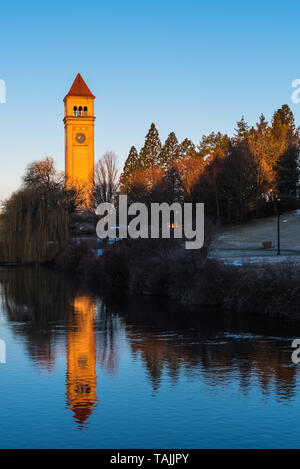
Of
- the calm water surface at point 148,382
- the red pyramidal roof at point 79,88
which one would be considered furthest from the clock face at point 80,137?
the calm water surface at point 148,382

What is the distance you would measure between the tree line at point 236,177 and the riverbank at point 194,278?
28.4m

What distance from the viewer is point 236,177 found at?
64562 mm

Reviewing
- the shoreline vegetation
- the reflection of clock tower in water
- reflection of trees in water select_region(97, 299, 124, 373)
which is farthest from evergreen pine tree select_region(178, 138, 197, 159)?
reflection of trees in water select_region(97, 299, 124, 373)

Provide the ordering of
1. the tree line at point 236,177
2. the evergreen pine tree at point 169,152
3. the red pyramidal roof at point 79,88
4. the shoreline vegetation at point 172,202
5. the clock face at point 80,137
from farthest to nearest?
the red pyramidal roof at point 79,88 < the clock face at point 80,137 < the evergreen pine tree at point 169,152 < the tree line at point 236,177 < the shoreline vegetation at point 172,202

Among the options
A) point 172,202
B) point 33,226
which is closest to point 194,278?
point 33,226

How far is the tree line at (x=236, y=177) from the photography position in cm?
6431

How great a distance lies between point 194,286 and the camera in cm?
2641

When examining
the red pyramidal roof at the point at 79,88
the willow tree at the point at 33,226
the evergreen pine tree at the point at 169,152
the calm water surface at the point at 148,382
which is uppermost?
the red pyramidal roof at the point at 79,88

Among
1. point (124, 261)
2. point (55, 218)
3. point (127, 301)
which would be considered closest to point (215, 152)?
point (55, 218)

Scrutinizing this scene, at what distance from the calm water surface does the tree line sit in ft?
137

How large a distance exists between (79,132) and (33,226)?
51413 millimetres

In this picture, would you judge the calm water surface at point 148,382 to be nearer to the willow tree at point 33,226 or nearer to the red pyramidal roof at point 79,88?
the willow tree at point 33,226

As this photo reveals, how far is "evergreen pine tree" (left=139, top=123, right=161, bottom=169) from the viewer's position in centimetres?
8150

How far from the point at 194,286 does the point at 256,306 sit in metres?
3.89
